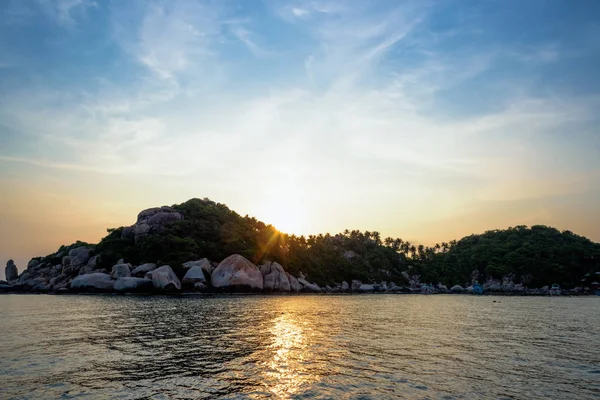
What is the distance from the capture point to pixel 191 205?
3809 inches

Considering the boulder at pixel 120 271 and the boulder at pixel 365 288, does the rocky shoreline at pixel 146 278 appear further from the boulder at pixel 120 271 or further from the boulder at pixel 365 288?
the boulder at pixel 365 288

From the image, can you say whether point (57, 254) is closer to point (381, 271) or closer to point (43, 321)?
point (43, 321)

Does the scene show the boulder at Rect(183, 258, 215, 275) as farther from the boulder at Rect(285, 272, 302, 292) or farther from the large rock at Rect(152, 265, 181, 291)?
the boulder at Rect(285, 272, 302, 292)

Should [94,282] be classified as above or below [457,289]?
above

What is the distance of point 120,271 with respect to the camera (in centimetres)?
6638

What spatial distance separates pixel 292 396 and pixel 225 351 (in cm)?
784

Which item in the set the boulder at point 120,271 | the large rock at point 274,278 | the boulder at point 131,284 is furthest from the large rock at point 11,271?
the large rock at point 274,278

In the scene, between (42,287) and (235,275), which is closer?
(235,275)

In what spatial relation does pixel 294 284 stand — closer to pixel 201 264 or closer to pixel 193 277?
pixel 201 264

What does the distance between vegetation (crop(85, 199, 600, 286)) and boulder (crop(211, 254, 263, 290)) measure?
788 cm

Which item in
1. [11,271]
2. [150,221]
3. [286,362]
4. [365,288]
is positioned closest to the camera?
[286,362]

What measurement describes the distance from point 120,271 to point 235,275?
70.4 ft

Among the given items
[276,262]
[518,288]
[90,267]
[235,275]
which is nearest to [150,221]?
[90,267]

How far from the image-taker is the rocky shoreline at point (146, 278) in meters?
64.4
